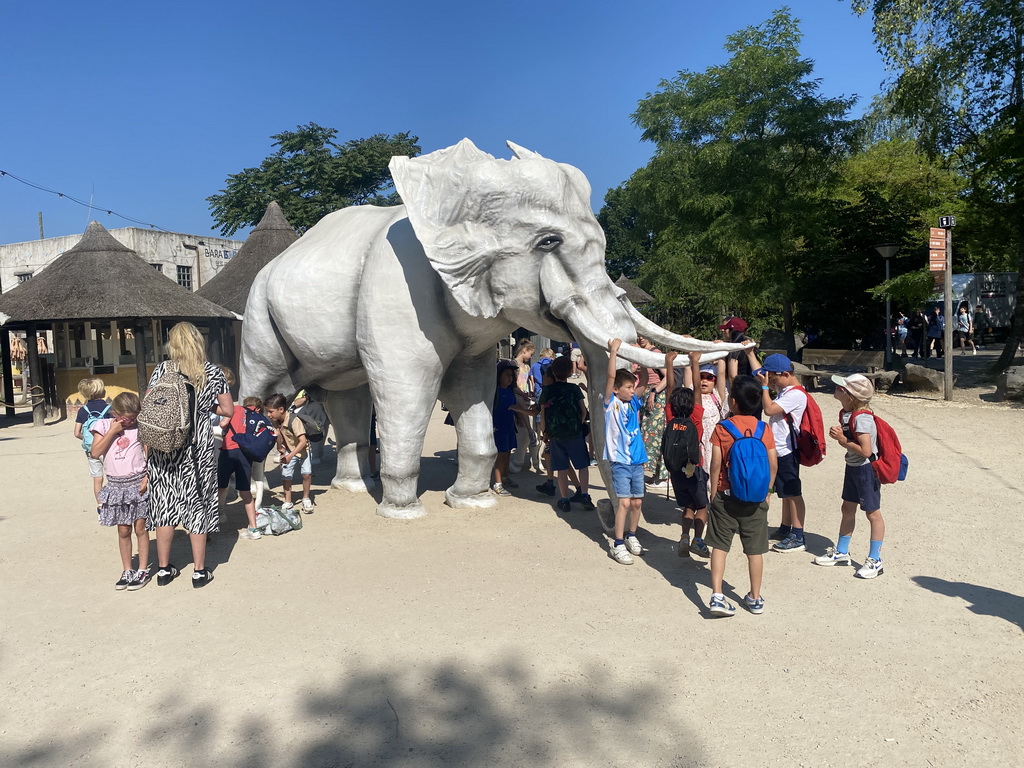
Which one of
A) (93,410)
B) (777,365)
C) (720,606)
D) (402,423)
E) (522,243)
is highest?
(522,243)

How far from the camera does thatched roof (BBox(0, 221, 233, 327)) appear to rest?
Result: 13039 mm

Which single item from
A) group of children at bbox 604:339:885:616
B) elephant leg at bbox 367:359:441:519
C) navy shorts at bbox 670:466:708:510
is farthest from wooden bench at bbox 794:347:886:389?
elephant leg at bbox 367:359:441:519

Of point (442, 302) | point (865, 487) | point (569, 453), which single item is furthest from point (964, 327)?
point (442, 302)

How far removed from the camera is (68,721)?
313 cm

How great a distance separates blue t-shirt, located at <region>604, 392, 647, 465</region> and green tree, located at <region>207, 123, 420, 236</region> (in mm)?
22229

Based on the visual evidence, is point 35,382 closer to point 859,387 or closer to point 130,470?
point 130,470

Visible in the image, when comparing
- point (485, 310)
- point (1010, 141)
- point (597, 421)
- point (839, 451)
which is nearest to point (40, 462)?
point (485, 310)

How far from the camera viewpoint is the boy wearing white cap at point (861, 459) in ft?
14.9

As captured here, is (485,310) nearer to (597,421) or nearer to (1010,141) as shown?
(597,421)

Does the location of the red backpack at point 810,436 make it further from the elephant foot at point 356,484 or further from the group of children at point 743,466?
the elephant foot at point 356,484

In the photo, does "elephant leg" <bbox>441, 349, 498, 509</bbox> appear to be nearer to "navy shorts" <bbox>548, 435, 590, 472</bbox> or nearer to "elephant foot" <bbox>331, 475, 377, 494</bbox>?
"navy shorts" <bbox>548, 435, 590, 472</bbox>

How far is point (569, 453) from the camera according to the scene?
621cm

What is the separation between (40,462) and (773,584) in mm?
8891

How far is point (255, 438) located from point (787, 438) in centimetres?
388
